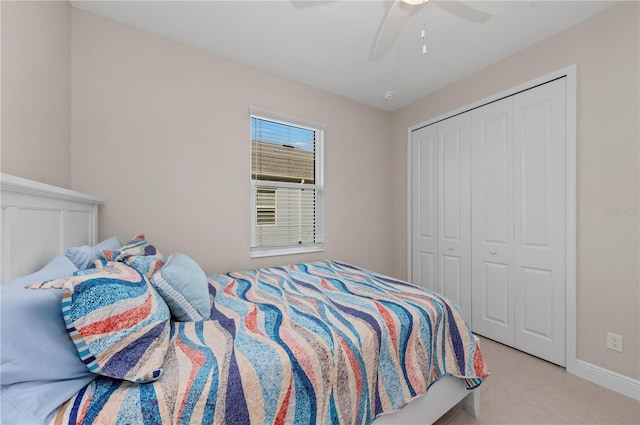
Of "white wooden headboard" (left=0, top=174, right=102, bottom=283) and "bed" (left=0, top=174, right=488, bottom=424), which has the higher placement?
"white wooden headboard" (left=0, top=174, right=102, bottom=283)

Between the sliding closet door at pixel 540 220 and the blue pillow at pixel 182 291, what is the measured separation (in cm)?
258

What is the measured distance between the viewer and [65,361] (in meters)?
0.73

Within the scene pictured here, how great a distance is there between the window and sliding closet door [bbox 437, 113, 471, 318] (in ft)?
4.55

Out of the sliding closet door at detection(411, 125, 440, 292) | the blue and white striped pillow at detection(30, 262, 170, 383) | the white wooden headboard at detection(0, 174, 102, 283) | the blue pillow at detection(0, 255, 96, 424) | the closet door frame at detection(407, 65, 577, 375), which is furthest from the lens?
the sliding closet door at detection(411, 125, 440, 292)

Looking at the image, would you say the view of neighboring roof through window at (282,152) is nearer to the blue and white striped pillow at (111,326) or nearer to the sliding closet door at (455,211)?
the sliding closet door at (455,211)

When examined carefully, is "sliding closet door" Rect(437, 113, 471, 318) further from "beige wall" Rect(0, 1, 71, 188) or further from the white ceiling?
"beige wall" Rect(0, 1, 71, 188)

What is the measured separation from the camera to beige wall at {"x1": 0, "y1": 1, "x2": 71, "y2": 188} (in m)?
1.15

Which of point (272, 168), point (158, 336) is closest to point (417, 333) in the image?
point (158, 336)

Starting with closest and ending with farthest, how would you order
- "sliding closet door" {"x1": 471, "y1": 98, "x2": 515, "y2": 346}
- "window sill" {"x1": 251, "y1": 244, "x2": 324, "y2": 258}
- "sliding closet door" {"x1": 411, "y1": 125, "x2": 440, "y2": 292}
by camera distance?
"sliding closet door" {"x1": 471, "y1": 98, "x2": 515, "y2": 346}, "window sill" {"x1": 251, "y1": 244, "x2": 324, "y2": 258}, "sliding closet door" {"x1": 411, "y1": 125, "x2": 440, "y2": 292}

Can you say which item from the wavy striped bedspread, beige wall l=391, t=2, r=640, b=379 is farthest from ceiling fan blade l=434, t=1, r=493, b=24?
the wavy striped bedspread

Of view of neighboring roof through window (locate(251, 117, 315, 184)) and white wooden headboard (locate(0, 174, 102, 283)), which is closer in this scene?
white wooden headboard (locate(0, 174, 102, 283))

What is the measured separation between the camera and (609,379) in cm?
182

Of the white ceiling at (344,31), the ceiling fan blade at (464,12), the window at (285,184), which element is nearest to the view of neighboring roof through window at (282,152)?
the window at (285,184)

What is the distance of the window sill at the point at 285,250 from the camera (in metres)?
2.68
